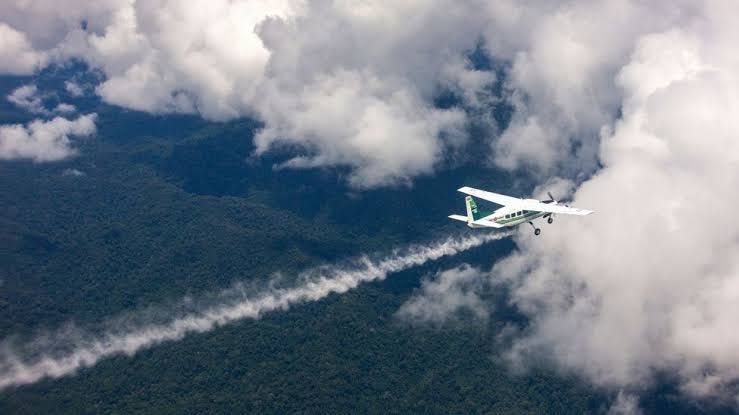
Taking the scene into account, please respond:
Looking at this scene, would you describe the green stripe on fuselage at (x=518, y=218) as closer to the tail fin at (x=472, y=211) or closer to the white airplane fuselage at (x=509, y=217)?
the white airplane fuselage at (x=509, y=217)

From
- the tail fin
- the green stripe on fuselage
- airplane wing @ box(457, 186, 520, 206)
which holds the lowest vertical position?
the green stripe on fuselage

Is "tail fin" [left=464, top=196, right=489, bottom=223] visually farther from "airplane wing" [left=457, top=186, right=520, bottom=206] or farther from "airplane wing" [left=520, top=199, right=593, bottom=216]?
"airplane wing" [left=520, top=199, right=593, bottom=216]

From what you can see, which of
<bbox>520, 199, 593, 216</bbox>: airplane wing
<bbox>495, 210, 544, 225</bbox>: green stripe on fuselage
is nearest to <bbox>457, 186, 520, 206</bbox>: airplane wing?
<bbox>520, 199, 593, 216</bbox>: airplane wing

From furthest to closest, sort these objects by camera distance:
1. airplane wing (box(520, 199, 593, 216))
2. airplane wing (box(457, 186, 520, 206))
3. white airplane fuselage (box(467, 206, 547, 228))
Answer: airplane wing (box(457, 186, 520, 206)) < white airplane fuselage (box(467, 206, 547, 228)) < airplane wing (box(520, 199, 593, 216))

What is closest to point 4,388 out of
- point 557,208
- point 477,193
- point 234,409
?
point 234,409

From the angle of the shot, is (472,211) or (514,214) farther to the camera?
(472,211)

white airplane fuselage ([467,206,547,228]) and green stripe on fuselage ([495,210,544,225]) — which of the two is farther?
green stripe on fuselage ([495,210,544,225])

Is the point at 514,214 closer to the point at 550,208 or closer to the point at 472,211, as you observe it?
the point at 550,208

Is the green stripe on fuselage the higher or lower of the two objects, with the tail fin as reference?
lower

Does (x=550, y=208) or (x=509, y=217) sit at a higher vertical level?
(x=550, y=208)

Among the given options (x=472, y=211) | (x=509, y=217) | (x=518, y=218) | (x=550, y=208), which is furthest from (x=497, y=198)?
(x=550, y=208)

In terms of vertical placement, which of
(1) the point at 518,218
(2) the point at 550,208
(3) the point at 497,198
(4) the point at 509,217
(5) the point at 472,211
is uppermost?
(3) the point at 497,198
